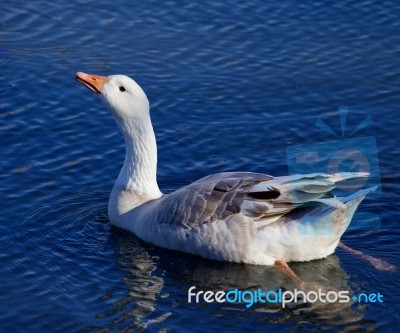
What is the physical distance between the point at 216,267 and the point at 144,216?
1237mm

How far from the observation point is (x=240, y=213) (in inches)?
443

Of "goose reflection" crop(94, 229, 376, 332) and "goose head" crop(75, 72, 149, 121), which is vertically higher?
"goose head" crop(75, 72, 149, 121)

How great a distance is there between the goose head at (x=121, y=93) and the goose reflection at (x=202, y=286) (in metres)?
1.58

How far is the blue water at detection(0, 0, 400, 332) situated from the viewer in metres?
10.5

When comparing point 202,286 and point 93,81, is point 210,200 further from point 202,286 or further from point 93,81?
point 93,81

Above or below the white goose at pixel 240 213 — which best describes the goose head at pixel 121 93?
above

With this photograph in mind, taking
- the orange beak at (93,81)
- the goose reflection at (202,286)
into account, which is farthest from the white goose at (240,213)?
the goose reflection at (202,286)

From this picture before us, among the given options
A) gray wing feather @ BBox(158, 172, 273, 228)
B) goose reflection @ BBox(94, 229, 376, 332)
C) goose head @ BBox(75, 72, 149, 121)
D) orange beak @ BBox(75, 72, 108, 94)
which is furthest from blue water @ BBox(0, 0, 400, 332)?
orange beak @ BBox(75, 72, 108, 94)

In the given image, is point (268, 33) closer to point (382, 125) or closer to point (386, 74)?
point (386, 74)

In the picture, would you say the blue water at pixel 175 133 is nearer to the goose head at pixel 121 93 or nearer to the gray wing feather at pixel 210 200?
the gray wing feather at pixel 210 200

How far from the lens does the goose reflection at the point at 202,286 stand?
10.2 metres

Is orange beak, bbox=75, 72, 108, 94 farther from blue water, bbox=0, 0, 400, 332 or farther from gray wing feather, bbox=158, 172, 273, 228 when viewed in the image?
gray wing feather, bbox=158, 172, 273, 228

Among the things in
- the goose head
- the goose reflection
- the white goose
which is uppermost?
the goose head

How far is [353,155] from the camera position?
45.0ft
